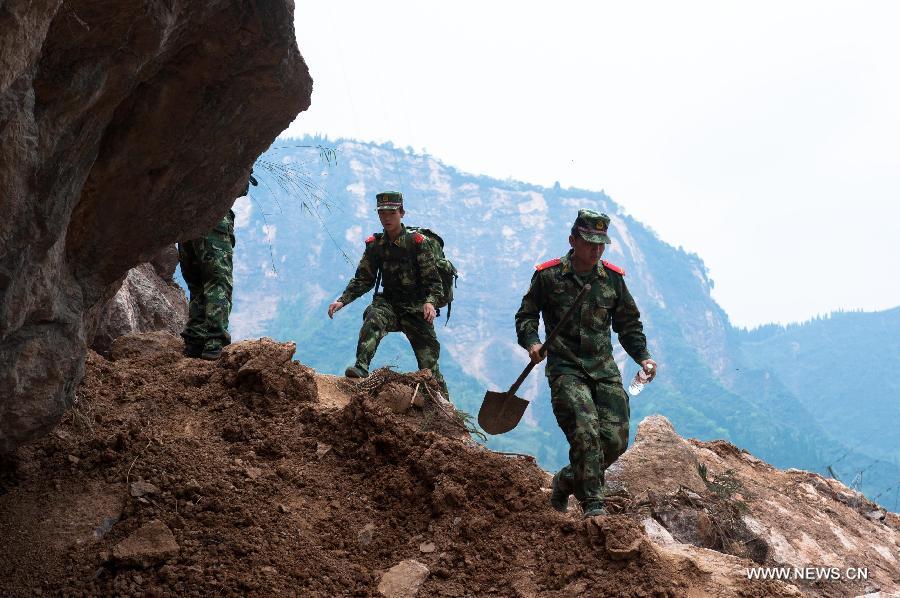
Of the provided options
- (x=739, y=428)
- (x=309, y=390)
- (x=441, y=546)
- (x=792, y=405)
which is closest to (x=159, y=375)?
(x=309, y=390)

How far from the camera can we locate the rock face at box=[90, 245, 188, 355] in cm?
690

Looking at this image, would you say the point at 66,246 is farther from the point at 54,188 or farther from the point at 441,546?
the point at 441,546

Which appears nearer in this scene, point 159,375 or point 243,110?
point 243,110

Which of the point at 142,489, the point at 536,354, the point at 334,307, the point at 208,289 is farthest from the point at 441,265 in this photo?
the point at 142,489

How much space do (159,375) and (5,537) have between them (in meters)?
2.19

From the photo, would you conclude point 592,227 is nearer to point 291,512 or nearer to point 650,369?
point 650,369

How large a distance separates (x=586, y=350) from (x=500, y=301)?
202ft

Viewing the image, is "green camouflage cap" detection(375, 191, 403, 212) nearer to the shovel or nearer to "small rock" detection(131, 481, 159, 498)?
the shovel

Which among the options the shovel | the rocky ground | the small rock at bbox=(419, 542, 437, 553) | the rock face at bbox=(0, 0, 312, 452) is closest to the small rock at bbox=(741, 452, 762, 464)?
the rocky ground

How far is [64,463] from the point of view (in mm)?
3928

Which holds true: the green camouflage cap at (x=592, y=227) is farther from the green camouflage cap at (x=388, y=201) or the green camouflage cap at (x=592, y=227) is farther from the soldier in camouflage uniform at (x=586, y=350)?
the green camouflage cap at (x=388, y=201)

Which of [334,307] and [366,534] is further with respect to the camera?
[334,307]

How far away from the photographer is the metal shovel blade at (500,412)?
208 inches

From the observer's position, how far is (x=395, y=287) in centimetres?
803
